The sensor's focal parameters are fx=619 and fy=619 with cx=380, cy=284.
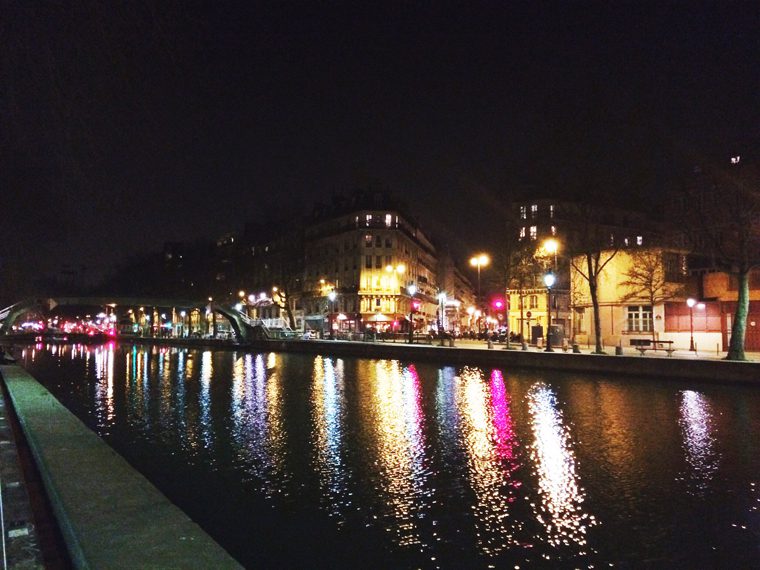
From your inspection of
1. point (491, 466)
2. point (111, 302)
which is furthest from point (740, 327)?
point (111, 302)

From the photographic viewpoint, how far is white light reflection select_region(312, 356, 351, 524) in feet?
31.4

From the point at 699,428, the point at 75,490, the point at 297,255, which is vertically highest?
the point at 297,255

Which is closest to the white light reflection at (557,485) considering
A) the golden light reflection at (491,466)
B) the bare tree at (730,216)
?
the golden light reflection at (491,466)

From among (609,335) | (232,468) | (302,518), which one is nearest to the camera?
(302,518)

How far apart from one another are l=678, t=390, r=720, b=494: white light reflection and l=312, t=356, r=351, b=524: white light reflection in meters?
5.76

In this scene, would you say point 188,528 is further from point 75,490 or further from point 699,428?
point 699,428

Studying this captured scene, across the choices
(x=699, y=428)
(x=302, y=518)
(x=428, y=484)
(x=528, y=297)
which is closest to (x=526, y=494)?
(x=428, y=484)

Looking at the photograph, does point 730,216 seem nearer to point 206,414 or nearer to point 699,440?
point 699,440

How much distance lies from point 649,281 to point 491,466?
35.5 m

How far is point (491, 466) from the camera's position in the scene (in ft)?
37.8

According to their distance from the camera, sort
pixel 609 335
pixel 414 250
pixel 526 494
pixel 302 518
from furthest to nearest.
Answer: pixel 414 250 < pixel 609 335 < pixel 526 494 < pixel 302 518

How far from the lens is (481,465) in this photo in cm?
1159

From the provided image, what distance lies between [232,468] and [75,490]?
14.0 ft

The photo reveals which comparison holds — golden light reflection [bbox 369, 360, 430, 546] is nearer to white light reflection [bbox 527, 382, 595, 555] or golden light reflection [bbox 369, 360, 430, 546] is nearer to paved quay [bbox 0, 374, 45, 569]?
white light reflection [bbox 527, 382, 595, 555]
